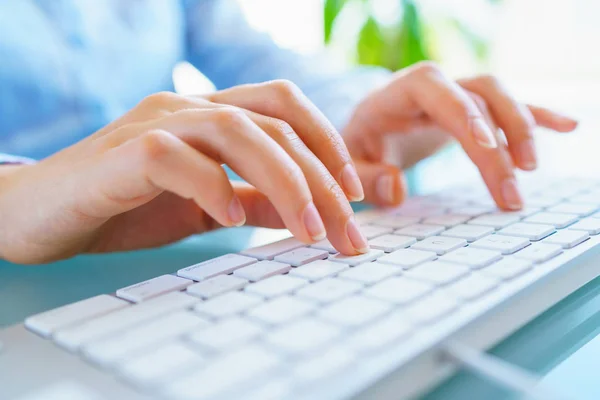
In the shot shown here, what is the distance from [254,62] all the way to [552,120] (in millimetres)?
576

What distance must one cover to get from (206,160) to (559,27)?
2.06 m

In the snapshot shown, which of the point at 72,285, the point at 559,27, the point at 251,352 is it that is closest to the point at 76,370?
the point at 251,352

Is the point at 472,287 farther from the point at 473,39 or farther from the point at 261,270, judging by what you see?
the point at 473,39

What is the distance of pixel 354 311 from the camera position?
0.28 m

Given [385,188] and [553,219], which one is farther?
[385,188]

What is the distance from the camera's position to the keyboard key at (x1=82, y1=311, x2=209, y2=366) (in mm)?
256

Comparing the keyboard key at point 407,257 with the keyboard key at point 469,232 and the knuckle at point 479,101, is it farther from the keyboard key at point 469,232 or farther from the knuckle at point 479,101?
the knuckle at point 479,101

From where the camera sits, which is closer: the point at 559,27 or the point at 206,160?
the point at 206,160

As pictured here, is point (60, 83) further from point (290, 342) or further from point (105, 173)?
point (290, 342)

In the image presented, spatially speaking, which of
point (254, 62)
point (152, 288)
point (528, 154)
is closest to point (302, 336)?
point (152, 288)

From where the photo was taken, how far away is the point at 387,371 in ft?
0.76

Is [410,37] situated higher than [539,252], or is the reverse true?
[410,37]

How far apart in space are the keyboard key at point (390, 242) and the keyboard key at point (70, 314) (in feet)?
0.62

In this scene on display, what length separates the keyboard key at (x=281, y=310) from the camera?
10.9 inches
